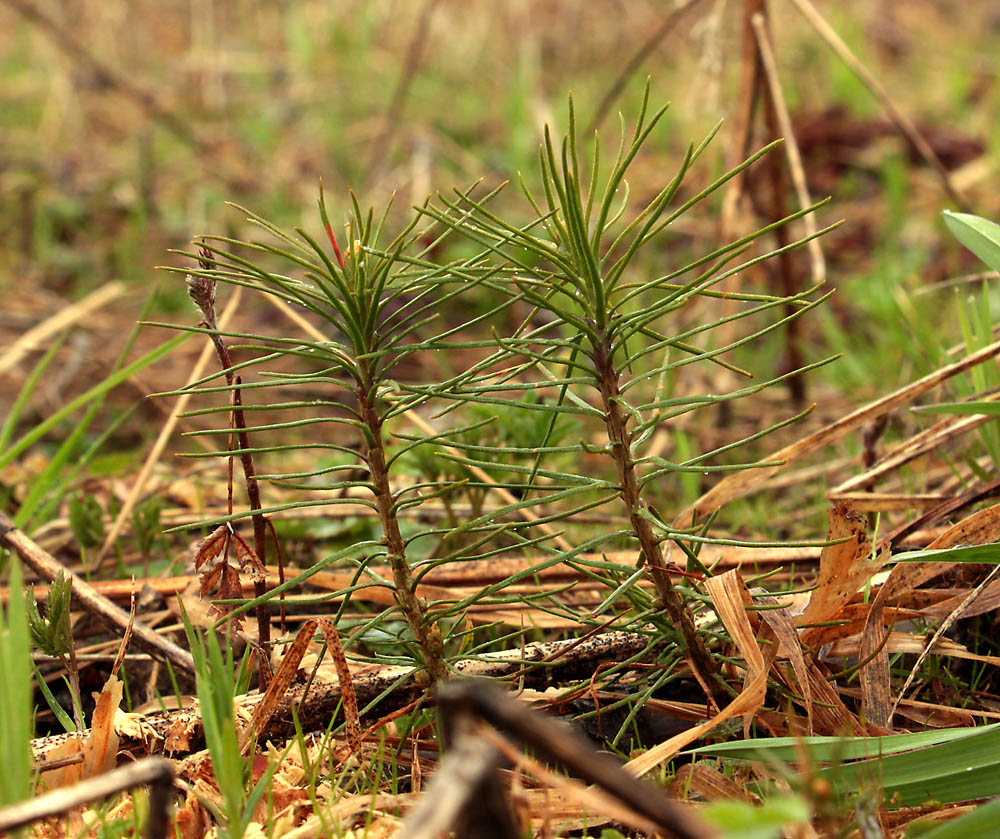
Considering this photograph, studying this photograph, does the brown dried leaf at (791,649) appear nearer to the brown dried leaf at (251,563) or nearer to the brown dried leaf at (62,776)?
the brown dried leaf at (251,563)

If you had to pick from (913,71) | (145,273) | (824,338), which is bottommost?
(824,338)

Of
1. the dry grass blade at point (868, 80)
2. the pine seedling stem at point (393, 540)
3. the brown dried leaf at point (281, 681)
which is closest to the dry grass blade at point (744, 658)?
the pine seedling stem at point (393, 540)

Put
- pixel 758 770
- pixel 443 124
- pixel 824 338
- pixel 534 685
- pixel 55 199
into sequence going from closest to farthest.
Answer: pixel 758 770
pixel 534 685
pixel 824 338
pixel 55 199
pixel 443 124

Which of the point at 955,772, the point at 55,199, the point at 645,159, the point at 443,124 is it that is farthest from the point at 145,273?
the point at 955,772

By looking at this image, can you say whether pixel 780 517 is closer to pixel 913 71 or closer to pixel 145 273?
pixel 145 273

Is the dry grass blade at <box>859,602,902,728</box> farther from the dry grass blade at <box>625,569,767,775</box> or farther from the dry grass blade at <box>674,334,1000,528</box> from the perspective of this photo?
the dry grass blade at <box>674,334,1000,528</box>

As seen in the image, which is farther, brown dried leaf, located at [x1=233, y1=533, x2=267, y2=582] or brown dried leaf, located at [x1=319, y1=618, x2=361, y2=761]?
brown dried leaf, located at [x1=233, y1=533, x2=267, y2=582]

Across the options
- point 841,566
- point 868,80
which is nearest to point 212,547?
point 841,566

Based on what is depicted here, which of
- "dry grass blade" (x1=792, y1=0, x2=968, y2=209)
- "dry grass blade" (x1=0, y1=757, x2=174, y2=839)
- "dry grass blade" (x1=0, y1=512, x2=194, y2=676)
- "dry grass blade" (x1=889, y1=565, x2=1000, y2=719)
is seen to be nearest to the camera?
"dry grass blade" (x1=0, y1=757, x2=174, y2=839)

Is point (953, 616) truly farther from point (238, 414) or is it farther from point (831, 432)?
point (238, 414)

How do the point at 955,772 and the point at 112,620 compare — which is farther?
the point at 112,620

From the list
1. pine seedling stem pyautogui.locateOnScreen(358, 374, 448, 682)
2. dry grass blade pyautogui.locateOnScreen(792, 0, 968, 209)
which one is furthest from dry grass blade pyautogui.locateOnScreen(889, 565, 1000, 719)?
dry grass blade pyautogui.locateOnScreen(792, 0, 968, 209)
